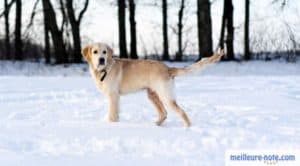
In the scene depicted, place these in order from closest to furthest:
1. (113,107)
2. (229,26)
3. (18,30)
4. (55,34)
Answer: (113,107), (55,34), (229,26), (18,30)

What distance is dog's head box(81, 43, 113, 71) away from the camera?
291 inches

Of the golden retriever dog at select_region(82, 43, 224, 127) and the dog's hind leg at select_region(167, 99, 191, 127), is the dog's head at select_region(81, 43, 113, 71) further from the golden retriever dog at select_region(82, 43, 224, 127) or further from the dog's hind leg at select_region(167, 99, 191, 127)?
the dog's hind leg at select_region(167, 99, 191, 127)

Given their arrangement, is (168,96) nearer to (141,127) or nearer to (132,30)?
(141,127)

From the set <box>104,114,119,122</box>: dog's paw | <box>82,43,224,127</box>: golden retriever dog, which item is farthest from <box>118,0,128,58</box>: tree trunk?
<box>104,114,119,122</box>: dog's paw

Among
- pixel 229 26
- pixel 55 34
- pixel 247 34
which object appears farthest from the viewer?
pixel 247 34

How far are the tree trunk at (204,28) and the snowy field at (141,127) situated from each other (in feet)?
35.4

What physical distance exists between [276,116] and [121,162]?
3.46m

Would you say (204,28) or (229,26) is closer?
(204,28)

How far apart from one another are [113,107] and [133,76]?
489mm

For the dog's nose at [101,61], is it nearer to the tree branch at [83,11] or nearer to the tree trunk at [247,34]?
the tree trunk at [247,34]

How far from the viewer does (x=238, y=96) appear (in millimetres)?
10250

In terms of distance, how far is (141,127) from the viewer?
272 inches

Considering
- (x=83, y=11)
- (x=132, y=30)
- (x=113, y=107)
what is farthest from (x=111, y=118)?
(x=83, y=11)

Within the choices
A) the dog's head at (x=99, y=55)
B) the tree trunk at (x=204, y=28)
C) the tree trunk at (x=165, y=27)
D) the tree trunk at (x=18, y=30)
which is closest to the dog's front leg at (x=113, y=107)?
the dog's head at (x=99, y=55)
